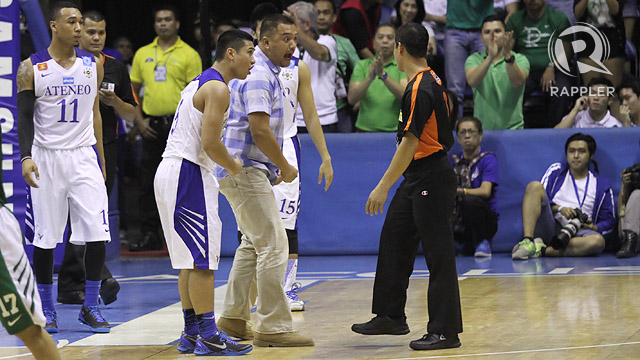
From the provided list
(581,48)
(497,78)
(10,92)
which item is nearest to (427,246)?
(10,92)

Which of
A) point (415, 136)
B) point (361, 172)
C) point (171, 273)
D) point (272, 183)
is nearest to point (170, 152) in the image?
point (272, 183)

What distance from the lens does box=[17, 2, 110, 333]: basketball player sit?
7.40m

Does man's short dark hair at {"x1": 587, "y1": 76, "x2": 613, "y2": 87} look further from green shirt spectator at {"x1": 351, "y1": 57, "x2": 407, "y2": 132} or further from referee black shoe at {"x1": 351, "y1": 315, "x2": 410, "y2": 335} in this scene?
referee black shoe at {"x1": 351, "y1": 315, "x2": 410, "y2": 335}

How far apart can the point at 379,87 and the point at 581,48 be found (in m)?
2.69

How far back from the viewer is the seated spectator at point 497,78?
458 inches

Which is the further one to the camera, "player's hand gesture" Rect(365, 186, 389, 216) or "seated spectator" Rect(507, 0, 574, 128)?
"seated spectator" Rect(507, 0, 574, 128)

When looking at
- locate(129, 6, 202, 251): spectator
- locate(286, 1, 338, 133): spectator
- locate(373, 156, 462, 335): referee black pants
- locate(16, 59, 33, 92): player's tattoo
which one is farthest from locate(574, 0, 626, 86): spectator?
locate(16, 59, 33, 92): player's tattoo

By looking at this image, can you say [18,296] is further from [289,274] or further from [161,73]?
[161,73]

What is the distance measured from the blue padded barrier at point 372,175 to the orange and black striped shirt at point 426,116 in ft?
17.7

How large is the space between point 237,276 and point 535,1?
6994mm

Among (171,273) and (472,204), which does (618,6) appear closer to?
(472,204)

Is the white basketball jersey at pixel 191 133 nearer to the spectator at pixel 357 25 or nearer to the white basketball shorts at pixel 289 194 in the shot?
the white basketball shorts at pixel 289 194

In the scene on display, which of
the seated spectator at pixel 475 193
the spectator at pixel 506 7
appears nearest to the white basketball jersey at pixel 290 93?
the seated spectator at pixel 475 193

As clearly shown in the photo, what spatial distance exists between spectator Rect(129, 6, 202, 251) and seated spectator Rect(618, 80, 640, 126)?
17.8 feet
